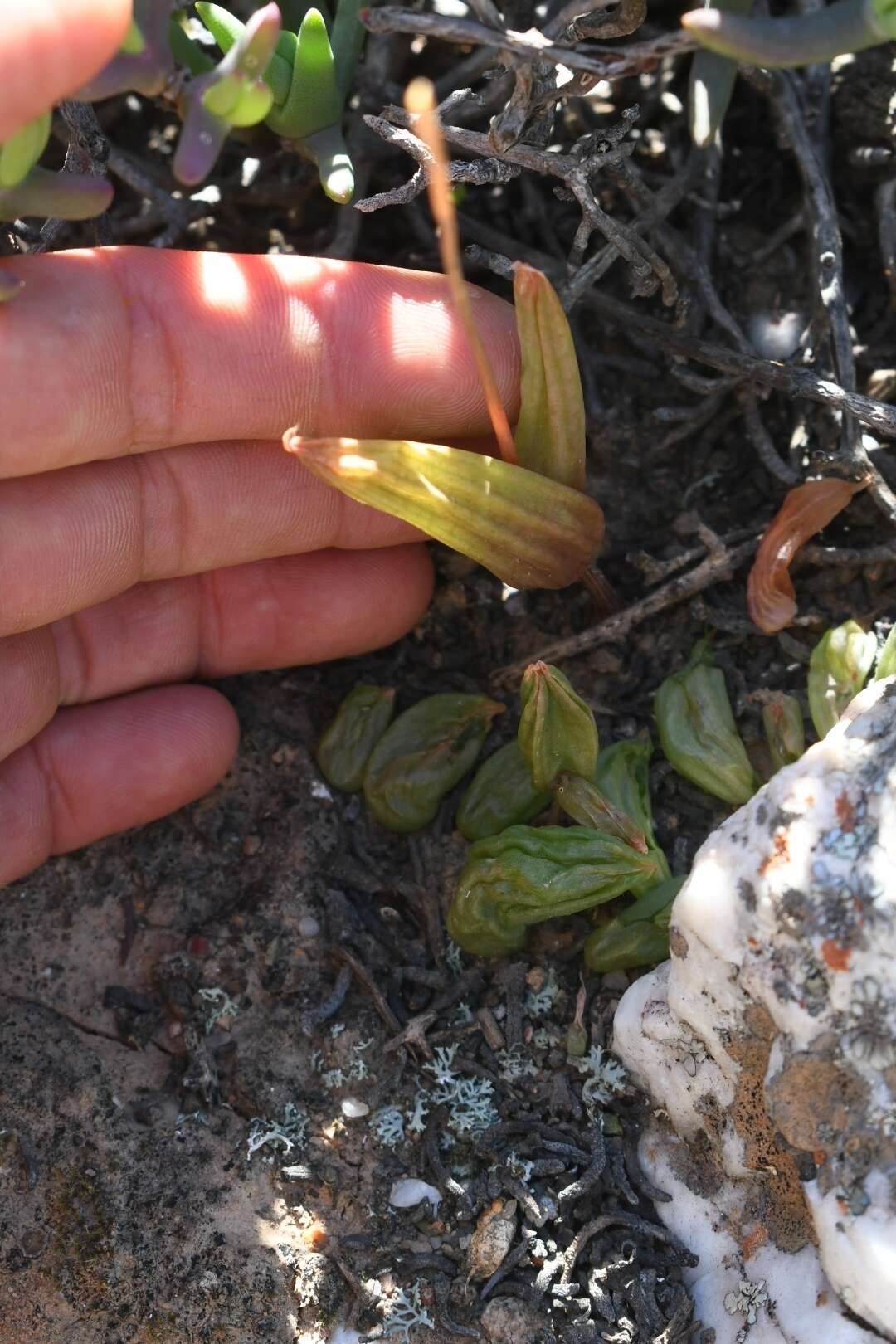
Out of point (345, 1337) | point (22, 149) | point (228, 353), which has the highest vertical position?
point (22, 149)

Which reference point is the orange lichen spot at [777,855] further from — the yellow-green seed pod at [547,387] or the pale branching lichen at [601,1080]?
the yellow-green seed pod at [547,387]

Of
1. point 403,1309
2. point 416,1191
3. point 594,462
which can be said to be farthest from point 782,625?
point 403,1309

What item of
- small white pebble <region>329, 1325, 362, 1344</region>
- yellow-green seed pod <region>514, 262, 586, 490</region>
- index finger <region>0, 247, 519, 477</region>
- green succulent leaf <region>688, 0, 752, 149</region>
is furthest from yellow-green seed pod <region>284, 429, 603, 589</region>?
small white pebble <region>329, 1325, 362, 1344</region>

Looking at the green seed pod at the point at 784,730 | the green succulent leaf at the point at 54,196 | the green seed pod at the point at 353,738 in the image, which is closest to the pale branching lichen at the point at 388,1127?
the green seed pod at the point at 353,738

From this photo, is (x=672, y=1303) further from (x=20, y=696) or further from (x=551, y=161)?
(x=551, y=161)

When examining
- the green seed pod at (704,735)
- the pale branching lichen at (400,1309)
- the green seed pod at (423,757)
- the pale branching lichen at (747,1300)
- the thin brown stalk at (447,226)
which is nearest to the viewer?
the thin brown stalk at (447,226)

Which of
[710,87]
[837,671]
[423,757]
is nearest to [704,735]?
[837,671]

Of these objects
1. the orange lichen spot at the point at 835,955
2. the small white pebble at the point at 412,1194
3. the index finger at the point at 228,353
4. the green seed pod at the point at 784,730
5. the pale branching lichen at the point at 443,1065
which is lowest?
the small white pebble at the point at 412,1194

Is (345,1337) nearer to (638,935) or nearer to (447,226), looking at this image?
(638,935)
